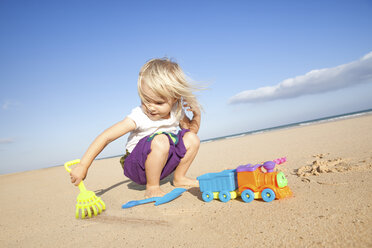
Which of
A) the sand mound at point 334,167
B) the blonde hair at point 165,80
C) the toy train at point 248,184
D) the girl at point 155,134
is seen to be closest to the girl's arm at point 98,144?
the girl at point 155,134

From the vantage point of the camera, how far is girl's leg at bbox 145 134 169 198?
2189mm

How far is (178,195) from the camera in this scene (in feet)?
6.63

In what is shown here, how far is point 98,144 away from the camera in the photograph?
6.86ft

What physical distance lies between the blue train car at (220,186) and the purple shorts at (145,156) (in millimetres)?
585

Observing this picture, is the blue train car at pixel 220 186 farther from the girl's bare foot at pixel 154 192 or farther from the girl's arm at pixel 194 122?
the girl's arm at pixel 194 122

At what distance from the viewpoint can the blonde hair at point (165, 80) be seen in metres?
2.20

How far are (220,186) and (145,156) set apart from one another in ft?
2.73

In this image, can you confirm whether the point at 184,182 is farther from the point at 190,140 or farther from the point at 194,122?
the point at 194,122

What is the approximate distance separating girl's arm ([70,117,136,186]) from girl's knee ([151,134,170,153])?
0.92 feet

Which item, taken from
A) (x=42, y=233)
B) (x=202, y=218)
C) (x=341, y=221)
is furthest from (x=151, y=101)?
(x=341, y=221)

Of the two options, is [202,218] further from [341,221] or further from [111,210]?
[111,210]

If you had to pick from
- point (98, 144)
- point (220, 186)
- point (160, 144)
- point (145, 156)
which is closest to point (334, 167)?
point (220, 186)

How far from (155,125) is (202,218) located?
1227mm

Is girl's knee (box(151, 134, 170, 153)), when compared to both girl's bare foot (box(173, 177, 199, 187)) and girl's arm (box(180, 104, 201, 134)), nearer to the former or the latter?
girl's bare foot (box(173, 177, 199, 187))
